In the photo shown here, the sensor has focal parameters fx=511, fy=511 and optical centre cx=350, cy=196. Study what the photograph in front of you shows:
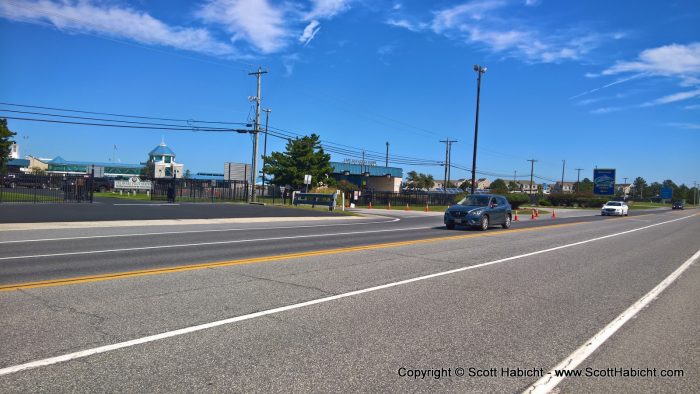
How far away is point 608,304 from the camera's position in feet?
24.9

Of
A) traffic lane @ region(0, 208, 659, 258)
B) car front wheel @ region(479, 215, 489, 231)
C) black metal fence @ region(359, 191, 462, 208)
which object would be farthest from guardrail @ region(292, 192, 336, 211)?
traffic lane @ region(0, 208, 659, 258)

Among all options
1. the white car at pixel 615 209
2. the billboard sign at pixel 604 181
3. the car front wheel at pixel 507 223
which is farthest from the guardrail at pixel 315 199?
the billboard sign at pixel 604 181

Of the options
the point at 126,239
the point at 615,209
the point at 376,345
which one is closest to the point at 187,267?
the point at 376,345

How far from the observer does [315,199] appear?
125 ft

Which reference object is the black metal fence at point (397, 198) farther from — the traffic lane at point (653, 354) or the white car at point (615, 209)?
the traffic lane at point (653, 354)

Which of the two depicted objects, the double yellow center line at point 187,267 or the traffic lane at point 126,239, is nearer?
A: the double yellow center line at point 187,267

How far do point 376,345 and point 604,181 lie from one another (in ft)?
251

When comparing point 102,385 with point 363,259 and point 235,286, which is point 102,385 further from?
point 363,259

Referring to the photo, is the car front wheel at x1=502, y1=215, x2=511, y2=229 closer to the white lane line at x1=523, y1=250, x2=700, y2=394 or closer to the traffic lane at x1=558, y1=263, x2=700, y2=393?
the white lane line at x1=523, y1=250, x2=700, y2=394

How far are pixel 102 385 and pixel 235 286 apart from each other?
13.1 ft

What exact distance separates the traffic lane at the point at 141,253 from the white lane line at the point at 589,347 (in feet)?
24.7

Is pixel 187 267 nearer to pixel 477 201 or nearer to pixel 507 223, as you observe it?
pixel 477 201

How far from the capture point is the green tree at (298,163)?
191 ft

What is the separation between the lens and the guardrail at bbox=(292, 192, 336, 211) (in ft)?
119
